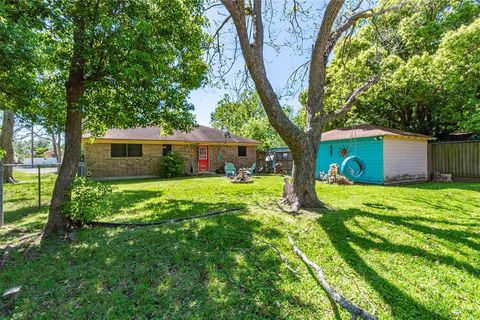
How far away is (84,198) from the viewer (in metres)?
4.96

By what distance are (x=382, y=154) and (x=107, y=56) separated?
11.4 m

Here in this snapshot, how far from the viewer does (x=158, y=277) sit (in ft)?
10.6

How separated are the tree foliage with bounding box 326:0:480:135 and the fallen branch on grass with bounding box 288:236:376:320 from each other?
26.7 feet

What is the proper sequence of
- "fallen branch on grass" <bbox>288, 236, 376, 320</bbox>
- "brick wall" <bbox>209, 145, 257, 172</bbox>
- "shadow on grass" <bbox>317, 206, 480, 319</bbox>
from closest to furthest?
"fallen branch on grass" <bbox>288, 236, 376, 320</bbox> → "shadow on grass" <bbox>317, 206, 480, 319</bbox> → "brick wall" <bbox>209, 145, 257, 172</bbox>

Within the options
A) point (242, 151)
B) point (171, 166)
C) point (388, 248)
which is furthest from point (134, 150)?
point (388, 248)

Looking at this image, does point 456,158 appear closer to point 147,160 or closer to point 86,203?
point 86,203

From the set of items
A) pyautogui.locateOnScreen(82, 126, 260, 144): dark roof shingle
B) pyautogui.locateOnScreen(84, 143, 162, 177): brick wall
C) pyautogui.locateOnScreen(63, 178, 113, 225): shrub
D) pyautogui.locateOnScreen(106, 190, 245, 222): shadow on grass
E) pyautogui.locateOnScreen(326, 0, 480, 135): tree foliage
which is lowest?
pyautogui.locateOnScreen(106, 190, 245, 222): shadow on grass

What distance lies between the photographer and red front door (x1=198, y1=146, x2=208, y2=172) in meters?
17.1

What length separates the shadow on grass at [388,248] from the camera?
2.64 metres

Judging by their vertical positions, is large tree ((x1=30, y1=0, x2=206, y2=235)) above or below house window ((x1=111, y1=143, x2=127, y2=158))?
above

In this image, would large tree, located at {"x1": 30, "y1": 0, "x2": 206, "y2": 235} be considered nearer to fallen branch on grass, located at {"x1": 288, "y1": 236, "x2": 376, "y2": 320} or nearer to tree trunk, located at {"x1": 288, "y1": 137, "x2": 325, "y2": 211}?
tree trunk, located at {"x1": 288, "y1": 137, "x2": 325, "y2": 211}

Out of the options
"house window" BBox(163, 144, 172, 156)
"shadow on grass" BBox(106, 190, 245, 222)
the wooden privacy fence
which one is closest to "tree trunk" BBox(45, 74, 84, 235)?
"shadow on grass" BBox(106, 190, 245, 222)

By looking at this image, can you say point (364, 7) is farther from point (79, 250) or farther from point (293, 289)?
point (79, 250)

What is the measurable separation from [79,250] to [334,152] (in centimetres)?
1241
